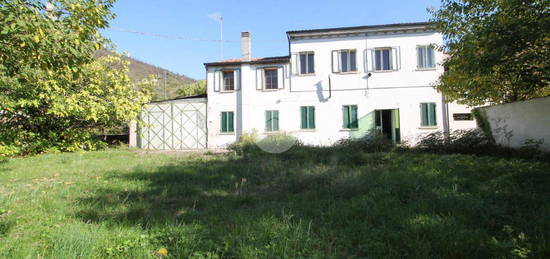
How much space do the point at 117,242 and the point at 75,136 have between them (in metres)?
13.4

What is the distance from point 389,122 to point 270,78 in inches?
305

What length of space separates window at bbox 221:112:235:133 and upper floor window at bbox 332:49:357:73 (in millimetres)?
6966

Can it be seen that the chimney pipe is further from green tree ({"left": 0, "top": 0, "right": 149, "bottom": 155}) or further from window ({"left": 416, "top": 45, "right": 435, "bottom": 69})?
window ({"left": 416, "top": 45, "right": 435, "bottom": 69})

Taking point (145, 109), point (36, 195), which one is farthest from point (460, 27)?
point (145, 109)

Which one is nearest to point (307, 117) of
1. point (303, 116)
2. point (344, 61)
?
point (303, 116)

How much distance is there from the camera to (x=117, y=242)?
2.50 m

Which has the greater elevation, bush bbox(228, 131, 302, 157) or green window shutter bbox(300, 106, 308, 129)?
green window shutter bbox(300, 106, 308, 129)

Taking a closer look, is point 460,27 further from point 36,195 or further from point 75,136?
point 75,136

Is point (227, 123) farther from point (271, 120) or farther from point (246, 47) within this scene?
point (246, 47)

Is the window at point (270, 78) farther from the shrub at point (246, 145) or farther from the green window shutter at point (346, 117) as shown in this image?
the green window shutter at point (346, 117)

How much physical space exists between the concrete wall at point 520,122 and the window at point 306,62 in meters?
8.89

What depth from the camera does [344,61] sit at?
15086 millimetres

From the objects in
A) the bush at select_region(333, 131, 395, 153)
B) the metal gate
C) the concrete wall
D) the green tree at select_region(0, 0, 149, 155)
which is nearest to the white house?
the metal gate

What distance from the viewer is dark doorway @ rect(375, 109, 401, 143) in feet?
47.5
